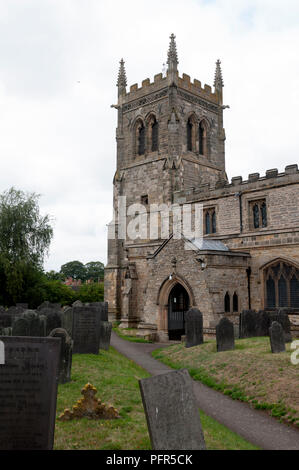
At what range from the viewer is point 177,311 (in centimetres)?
2183

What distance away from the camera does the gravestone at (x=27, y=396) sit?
4.83m

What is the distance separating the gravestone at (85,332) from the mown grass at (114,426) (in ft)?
8.99

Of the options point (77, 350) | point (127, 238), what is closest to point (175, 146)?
point (127, 238)

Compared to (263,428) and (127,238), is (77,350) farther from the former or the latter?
(127,238)

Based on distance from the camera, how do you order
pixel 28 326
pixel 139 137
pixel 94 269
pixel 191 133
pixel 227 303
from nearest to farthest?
1. pixel 28 326
2. pixel 227 303
3. pixel 191 133
4. pixel 139 137
5. pixel 94 269

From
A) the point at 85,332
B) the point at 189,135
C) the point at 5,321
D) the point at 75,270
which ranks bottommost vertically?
the point at 85,332

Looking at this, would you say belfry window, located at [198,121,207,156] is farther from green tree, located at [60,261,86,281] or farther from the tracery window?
green tree, located at [60,261,86,281]

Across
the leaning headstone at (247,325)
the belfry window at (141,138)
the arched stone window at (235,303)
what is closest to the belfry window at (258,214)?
the arched stone window at (235,303)

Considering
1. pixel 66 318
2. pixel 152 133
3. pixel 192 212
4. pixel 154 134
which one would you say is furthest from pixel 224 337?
pixel 152 133

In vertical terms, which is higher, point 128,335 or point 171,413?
point 171,413

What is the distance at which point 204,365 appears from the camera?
1248cm

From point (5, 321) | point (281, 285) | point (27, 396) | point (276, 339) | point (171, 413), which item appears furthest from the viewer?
point (281, 285)

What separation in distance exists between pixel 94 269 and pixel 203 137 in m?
55.2

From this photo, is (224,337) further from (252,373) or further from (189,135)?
(189,135)
